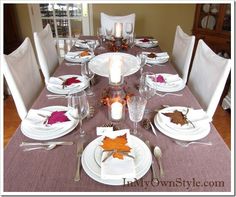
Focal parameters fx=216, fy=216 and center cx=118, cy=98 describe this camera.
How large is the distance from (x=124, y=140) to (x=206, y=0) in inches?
84.0

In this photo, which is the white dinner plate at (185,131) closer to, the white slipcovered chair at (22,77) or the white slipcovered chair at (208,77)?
the white slipcovered chair at (208,77)

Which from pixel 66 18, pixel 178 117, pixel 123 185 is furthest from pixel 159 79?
pixel 66 18

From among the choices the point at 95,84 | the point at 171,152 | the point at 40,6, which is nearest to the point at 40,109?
the point at 95,84

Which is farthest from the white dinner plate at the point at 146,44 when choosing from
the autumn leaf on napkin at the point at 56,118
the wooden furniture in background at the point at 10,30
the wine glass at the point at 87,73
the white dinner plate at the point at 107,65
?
the wooden furniture in background at the point at 10,30

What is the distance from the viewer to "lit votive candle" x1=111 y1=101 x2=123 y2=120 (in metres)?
0.86

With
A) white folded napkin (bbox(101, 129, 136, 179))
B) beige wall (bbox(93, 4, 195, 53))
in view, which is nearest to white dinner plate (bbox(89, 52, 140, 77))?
white folded napkin (bbox(101, 129, 136, 179))

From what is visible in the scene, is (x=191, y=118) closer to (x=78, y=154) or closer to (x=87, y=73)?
(x=78, y=154)

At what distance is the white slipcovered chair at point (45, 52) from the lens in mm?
1438

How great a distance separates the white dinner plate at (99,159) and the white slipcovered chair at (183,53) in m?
0.79

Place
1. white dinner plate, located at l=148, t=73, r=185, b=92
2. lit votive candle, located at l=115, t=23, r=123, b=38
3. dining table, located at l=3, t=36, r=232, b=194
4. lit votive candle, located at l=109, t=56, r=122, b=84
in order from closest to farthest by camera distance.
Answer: dining table, located at l=3, t=36, r=232, b=194
lit votive candle, located at l=109, t=56, r=122, b=84
white dinner plate, located at l=148, t=73, r=185, b=92
lit votive candle, located at l=115, t=23, r=123, b=38

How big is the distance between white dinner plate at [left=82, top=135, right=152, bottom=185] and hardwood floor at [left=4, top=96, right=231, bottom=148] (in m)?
1.28

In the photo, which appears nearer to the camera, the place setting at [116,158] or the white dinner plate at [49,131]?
the place setting at [116,158]

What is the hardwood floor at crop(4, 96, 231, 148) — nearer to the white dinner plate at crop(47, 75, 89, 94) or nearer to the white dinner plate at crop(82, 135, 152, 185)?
the white dinner plate at crop(47, 75, 89, 94)

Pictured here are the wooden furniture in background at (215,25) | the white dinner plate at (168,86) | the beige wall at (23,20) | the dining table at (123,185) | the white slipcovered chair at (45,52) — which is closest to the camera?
the dining table at (123,185)
